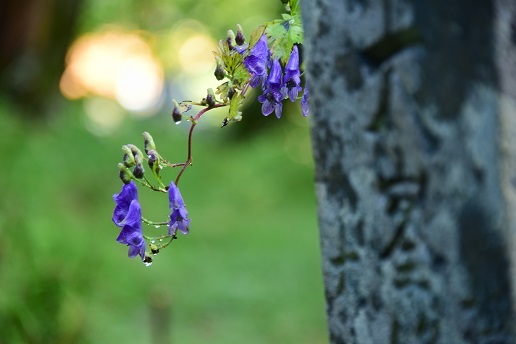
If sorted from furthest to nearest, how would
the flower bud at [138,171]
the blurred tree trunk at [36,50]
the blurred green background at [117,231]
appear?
1. the blurred tree trunk at [36,50]
2. the blurred green background at [117,231]
3. the flower bud at [138,171]


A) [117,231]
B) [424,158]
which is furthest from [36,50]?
[424,158]

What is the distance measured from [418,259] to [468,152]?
0.13 m

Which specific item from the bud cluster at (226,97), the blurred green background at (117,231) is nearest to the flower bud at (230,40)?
the bud cluster at (226,97)

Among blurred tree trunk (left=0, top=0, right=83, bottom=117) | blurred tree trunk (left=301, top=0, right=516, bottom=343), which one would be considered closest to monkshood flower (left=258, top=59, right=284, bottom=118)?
blurred tree trunk (left=301, top=0, right=516, bottom=343)

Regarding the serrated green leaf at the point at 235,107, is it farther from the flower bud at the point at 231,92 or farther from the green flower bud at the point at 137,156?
the green flower bud at the point at 137,156

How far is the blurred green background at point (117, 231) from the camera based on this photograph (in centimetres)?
417

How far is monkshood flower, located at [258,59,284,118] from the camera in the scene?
1228mm

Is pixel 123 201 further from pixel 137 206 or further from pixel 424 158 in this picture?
pixel 424 158

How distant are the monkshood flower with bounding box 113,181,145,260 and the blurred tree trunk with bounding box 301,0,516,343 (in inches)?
11.4

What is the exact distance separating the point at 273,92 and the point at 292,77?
1.4 inches

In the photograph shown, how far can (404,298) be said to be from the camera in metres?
0.95

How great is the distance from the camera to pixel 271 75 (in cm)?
123

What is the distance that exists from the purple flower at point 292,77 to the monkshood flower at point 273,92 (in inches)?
0.5

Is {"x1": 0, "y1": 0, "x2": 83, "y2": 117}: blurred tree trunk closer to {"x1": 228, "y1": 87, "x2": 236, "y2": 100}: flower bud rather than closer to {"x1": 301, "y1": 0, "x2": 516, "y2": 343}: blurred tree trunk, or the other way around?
{"x1": 228, "y1": 87, "x2": 236, "y2": 100}: flower bud
